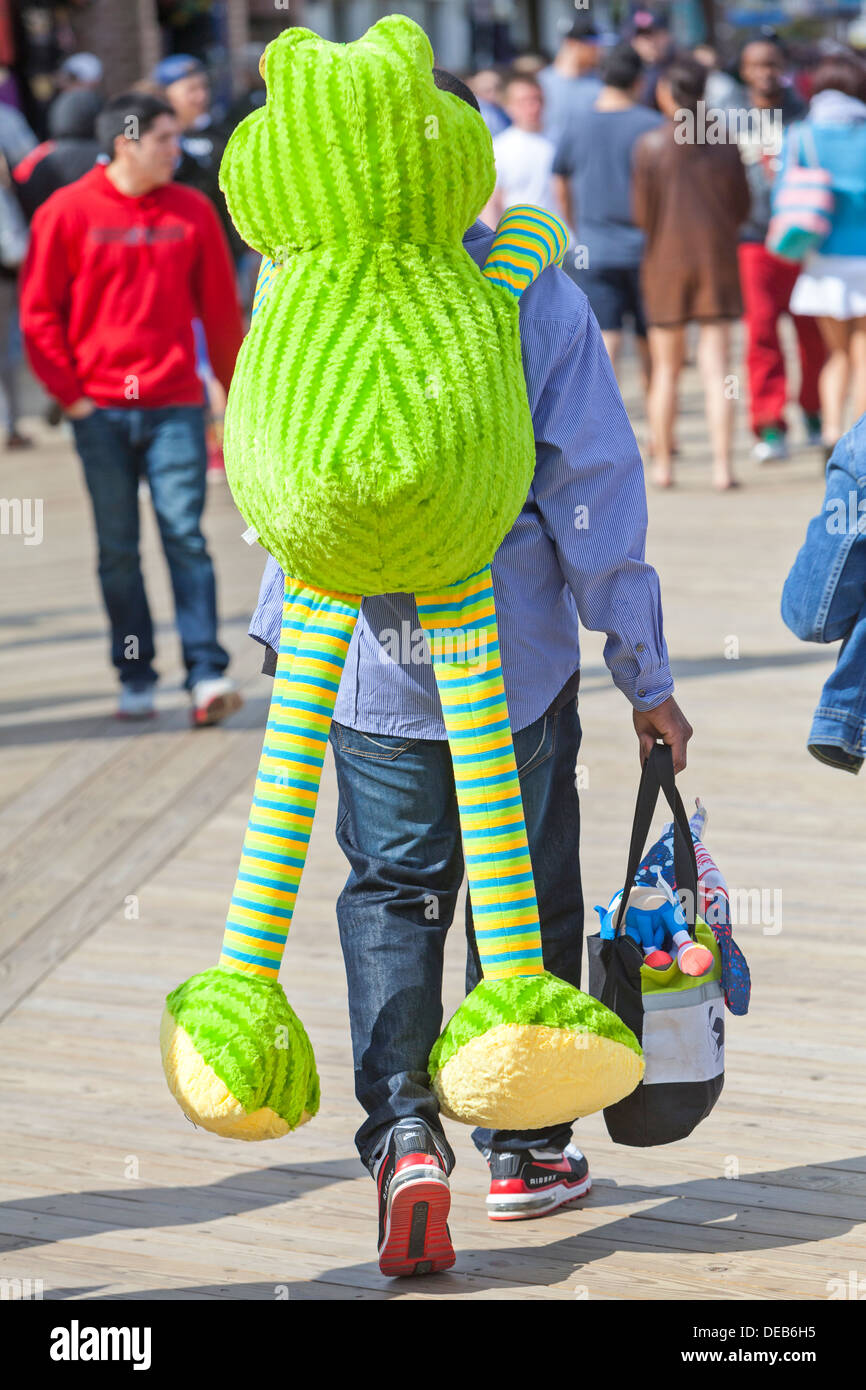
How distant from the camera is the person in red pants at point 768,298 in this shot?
35.6ft

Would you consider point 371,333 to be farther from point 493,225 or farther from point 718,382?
point 493,225

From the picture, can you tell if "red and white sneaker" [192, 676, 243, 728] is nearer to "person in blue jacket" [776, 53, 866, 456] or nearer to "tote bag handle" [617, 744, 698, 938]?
"tote bag handle" [617, 744, 698, 938]

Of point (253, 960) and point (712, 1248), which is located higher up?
point (253, 960)

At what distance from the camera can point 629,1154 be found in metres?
3.72

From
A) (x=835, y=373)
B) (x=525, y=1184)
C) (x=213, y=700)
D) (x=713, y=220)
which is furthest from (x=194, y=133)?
(x=525, y=1184)

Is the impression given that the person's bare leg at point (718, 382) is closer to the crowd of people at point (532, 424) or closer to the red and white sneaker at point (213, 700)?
the crowd of people at point (532, 424)

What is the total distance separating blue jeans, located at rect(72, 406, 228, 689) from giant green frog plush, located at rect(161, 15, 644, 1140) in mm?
3746

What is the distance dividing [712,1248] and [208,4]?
2189 cm

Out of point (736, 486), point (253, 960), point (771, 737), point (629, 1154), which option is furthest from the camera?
point (736, 486)

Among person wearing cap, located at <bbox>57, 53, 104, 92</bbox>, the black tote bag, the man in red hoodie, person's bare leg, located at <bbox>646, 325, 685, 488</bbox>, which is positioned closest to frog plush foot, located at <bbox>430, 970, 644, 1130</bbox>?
the black tote bag

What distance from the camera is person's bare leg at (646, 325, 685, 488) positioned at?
9.90m

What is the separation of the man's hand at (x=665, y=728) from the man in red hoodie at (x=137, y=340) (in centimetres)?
343
